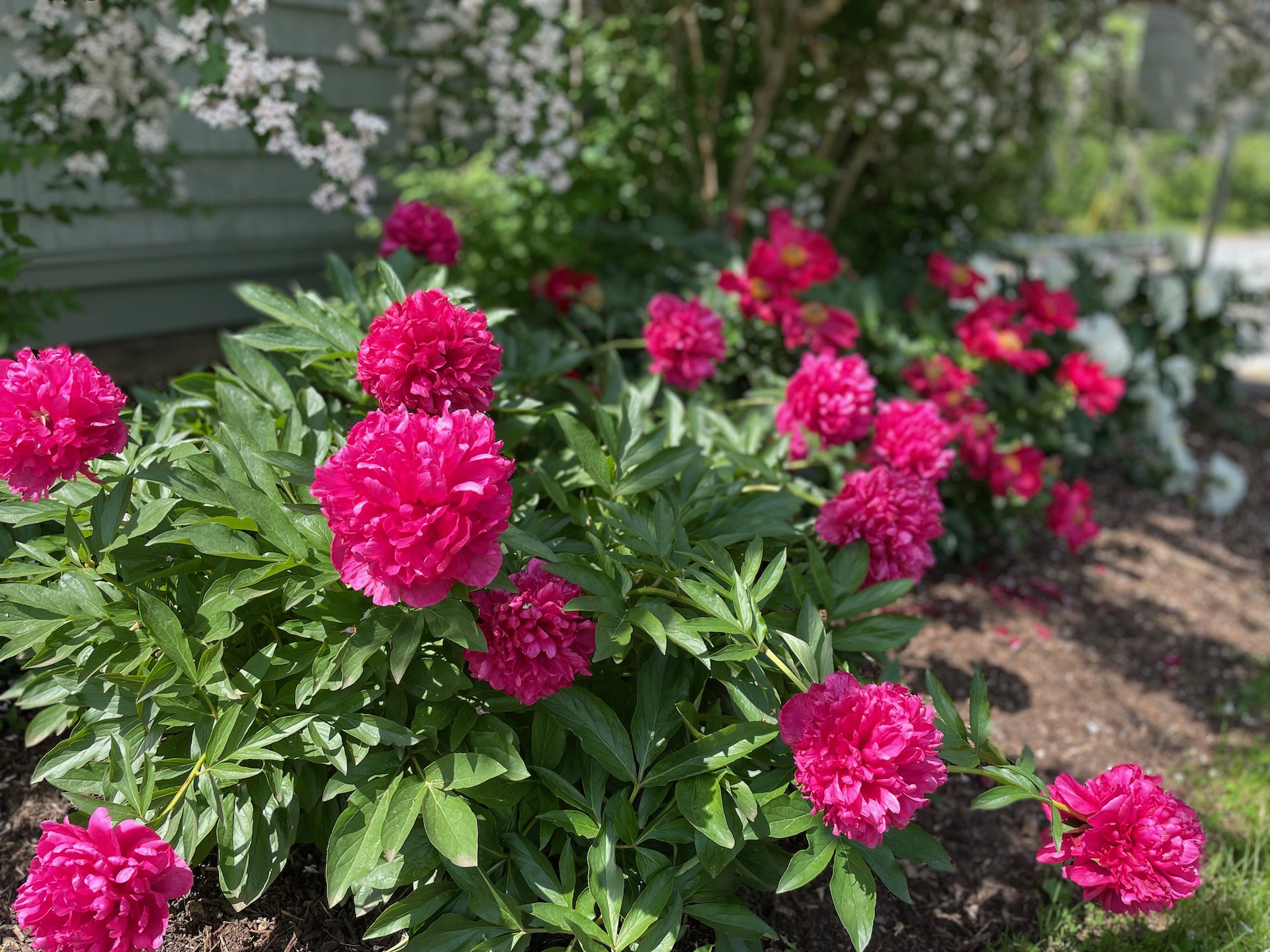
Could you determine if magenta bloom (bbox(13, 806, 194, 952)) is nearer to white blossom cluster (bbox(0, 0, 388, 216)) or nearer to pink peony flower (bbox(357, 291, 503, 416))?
pink peony flower (bbox(357, 291, 503, 416))

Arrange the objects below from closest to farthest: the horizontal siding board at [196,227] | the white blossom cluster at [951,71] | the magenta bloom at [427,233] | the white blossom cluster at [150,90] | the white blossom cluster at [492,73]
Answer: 1. the magenta bloom at [427,233]
2. the white blossom cluster at [150,90]
3. the white blossom cluster at [492,73]
4. the horizontal siding board at [196,227]
5. the white blossom cluster at [951,71]

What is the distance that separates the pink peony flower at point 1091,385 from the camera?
3414mm

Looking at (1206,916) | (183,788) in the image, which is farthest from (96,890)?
(1206,916)

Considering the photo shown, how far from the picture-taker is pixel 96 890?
1186mm

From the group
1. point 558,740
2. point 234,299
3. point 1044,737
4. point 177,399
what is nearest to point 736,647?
point 558,740

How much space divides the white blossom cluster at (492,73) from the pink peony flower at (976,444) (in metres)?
1.62

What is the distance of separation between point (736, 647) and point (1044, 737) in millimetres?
1481

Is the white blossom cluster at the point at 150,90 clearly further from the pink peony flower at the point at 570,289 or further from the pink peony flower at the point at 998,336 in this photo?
the pink peony flower at the point at 998,336

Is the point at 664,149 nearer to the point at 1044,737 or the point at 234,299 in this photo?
the point at 234,299

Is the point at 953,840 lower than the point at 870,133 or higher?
lower

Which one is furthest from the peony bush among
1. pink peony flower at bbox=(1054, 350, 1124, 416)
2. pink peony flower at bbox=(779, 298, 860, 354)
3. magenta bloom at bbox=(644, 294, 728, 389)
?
pink peony flower at bbox=(1054, 350, 1124, 416)

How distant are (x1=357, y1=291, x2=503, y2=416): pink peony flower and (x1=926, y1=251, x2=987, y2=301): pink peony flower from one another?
97.6 inches

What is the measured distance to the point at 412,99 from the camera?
3879 millimetres

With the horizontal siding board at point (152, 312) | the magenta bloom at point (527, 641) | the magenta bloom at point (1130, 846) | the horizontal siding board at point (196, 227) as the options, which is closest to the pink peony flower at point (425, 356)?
the magenta bloom at point (527, 641)
